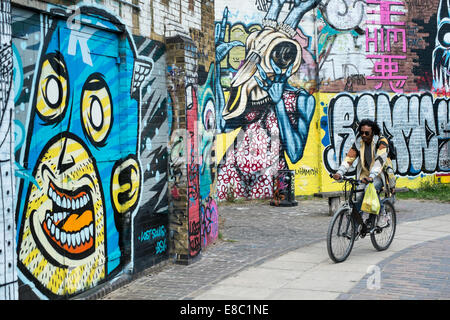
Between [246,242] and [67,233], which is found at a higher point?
[67,233]

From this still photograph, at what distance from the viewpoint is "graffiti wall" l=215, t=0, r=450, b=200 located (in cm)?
1495

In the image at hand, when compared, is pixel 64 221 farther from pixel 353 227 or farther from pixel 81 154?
pixel 353 227

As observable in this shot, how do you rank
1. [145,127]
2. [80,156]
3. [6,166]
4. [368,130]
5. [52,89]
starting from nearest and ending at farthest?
[6,166] < [52,89] < [80,156] < [145,127] < [368,130]

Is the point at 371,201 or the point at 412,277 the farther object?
the point at 371,201

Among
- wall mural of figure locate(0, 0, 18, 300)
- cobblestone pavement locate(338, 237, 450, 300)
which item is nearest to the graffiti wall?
cobblestone pavement locate(338, 237, 450, 300)

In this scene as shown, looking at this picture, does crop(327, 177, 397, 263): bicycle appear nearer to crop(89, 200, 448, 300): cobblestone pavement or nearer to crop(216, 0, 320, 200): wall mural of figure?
crop(89, 200, 448, 300): cobblestone pavement

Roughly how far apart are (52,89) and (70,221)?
4.60 ft

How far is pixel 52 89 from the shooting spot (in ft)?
17.9

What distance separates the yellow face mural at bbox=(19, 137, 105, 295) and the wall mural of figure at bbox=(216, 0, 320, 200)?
876 centimetres

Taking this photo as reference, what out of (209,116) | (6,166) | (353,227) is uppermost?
(209,116)

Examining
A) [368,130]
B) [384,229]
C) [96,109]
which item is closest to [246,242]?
[384,229]

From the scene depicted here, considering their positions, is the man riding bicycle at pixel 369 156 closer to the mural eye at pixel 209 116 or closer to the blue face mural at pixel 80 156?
the mural eye at pixel 209 116

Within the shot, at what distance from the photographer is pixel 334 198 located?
487 inches

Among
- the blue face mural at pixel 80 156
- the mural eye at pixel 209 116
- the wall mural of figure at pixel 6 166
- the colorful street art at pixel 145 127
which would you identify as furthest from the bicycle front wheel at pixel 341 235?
the wall mural of figure at pixel 6 166
